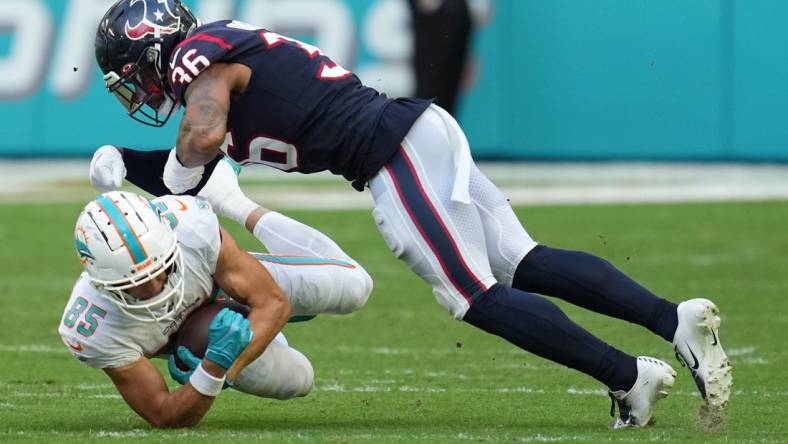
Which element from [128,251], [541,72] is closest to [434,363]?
[128,251]

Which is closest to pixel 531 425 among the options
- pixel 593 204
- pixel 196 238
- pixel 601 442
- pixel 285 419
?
pixel 601 442

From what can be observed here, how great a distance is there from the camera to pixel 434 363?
20.9 feet

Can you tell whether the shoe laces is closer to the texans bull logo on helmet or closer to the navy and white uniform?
the navy and white uniform

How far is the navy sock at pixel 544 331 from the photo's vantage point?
4469 millimetres

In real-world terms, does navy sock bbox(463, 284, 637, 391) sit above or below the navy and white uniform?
below

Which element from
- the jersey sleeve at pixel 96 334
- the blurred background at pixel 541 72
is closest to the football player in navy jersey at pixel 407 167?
the jersey sleeve at pixel 96 334

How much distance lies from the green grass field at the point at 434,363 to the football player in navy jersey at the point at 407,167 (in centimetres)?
26

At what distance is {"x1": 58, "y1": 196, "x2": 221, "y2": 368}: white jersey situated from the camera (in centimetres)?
445

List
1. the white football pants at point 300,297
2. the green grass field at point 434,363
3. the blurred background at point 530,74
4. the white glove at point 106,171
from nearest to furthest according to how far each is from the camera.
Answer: the green grass field at point 434,363
the white football pants at point 300,297
the white glove at point 106,171
the blurred background at point 530,74

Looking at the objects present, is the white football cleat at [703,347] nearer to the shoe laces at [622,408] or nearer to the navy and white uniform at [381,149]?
the shoe laces at [622,408]

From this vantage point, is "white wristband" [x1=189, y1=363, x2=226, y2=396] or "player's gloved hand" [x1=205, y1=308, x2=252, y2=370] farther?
"white wristband" [x1=189, y1=363, x2=226, y2=396]

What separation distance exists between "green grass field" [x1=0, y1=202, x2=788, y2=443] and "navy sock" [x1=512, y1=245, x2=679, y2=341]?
34cm

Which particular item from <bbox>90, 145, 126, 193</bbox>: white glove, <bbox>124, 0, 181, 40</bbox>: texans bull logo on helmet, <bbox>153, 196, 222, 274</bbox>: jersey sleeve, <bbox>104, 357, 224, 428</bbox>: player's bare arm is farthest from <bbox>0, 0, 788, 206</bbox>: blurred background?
<bbox>104, 357, 224, 428</bbox>: player's bare arm

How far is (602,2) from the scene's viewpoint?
47.4 ft
